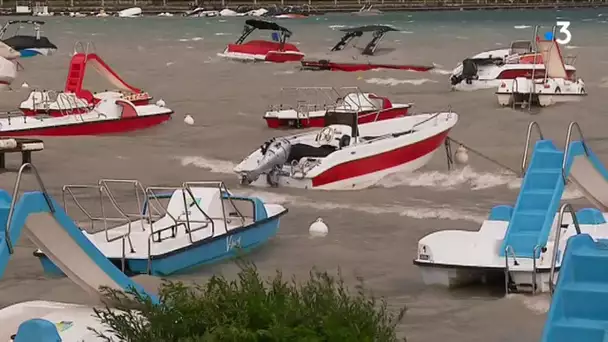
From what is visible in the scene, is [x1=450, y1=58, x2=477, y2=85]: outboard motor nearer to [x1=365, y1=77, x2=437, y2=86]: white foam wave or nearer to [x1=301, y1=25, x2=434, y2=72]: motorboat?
[x1=365, y1=77, x2=437, y2=86]: white foam wave

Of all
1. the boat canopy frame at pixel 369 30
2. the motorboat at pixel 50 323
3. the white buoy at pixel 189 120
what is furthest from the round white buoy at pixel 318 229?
the boat canopy frame at pixel 369 30

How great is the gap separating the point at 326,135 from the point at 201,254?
6931 millimetres

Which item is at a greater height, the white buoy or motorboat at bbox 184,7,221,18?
the white buoy

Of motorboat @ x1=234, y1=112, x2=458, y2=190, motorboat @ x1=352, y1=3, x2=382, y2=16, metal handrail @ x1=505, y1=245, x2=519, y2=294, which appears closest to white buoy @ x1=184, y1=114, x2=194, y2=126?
motorboat @ x1=234, y1=112, x2=458, y2=190

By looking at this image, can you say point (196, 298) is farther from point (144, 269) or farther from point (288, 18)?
point (288, 18)

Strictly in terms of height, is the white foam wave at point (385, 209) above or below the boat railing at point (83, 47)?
above

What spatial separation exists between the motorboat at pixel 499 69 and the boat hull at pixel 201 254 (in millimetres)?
20263

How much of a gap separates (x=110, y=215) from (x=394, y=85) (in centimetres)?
2552

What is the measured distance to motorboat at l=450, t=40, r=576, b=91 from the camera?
34438 mm

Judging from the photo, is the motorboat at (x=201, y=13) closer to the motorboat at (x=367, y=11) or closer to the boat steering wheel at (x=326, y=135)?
the motorboat at (x=367, y=11)

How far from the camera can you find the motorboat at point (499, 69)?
3444 centimetres

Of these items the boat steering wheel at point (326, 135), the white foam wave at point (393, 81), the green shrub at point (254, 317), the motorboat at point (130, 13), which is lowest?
the motorboat at point (130, 13)

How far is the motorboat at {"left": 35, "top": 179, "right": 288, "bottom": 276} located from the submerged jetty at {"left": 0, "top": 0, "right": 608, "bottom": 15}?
102 metres

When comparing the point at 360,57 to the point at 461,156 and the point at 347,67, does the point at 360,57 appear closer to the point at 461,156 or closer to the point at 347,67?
the point at 347,67
